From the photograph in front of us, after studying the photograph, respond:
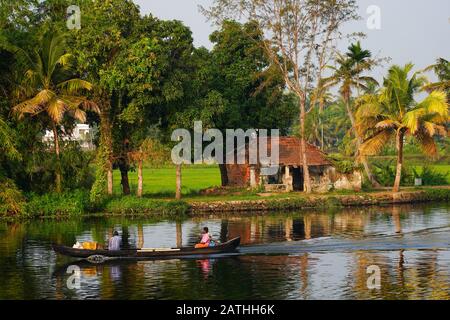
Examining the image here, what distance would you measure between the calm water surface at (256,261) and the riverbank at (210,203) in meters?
2.43

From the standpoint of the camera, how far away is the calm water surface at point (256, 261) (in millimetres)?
25047

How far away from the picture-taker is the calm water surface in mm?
25047

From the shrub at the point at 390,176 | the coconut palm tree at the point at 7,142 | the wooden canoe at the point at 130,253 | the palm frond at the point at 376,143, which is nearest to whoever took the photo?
the wooden canoe at the point at 130,253

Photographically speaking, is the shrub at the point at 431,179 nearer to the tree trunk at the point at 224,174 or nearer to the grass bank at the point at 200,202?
the grass bank at the point at 200,202

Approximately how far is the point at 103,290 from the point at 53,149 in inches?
1036

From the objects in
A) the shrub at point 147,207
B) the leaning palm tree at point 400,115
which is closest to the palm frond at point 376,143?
the leaning palm tree at point 400,115

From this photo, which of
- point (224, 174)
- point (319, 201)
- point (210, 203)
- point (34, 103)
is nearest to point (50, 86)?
point (34, 103)

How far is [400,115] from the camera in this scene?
172ft

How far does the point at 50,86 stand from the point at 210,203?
12.3 meters

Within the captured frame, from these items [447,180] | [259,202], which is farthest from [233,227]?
[447,180]

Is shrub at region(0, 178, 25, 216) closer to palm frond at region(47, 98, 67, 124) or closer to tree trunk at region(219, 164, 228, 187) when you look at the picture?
palm frond at region(47, 98, 67, 124)

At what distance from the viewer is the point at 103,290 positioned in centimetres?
2566

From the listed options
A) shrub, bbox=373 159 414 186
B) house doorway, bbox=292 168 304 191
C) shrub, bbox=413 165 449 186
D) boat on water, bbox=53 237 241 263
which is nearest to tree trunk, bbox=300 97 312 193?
house doorway, bbox=292 168 304 191

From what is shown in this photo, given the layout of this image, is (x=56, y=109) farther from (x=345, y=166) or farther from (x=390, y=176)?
(x=390, y=176)
